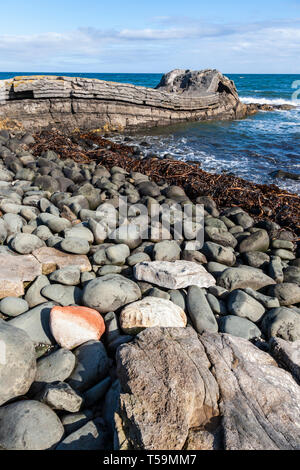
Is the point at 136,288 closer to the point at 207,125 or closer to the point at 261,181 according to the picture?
the point at 261,181

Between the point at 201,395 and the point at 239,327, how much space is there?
106cm

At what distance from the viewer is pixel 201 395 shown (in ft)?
5.89

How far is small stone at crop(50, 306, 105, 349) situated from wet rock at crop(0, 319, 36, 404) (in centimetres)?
35

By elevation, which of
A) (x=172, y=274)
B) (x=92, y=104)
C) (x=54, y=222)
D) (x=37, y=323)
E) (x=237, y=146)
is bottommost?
(x=37, y=323)

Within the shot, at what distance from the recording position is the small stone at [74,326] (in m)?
2.45

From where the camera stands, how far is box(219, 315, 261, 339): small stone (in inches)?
105

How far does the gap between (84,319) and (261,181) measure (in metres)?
6.50

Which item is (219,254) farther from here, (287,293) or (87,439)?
(87,439)

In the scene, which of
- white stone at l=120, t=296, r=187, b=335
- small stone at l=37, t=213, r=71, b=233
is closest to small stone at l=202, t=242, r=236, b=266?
white stone at l=120, t=296, r=187, b=335

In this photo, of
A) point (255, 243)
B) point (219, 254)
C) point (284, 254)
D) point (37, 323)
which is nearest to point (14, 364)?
point (37, 323)

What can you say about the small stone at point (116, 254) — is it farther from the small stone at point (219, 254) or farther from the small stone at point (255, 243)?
the small stone at point (255, 243)

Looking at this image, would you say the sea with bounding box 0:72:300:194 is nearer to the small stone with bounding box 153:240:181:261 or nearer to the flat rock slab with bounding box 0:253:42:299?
the small stone with bounding box 153:240:181:261
